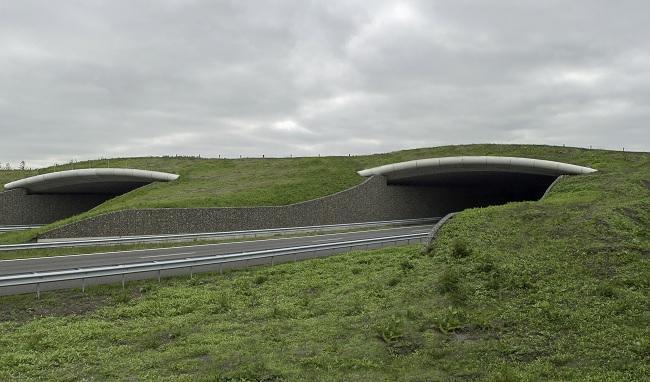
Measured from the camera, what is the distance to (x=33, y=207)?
5028 cm

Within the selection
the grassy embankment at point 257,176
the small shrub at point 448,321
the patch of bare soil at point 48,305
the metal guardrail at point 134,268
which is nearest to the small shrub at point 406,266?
the small shrub at point 448,321

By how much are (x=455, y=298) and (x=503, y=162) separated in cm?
3332

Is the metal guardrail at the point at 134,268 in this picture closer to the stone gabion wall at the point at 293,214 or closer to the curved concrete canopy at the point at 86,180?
the stone gabion wall at the point at 293,214

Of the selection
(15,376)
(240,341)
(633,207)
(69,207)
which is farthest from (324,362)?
(69,207)

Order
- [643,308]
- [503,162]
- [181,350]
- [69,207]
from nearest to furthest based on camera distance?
[181,350] < [643,308] < [503,162] < [69,207]

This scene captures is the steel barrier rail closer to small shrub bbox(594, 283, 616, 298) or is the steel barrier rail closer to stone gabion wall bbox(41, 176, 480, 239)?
stone gabion wall bbox(41, 176, 480, 239)

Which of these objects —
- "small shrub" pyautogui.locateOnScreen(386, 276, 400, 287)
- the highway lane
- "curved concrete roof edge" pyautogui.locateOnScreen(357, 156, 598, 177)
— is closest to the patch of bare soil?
the highway lane

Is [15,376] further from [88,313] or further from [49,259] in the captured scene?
[49,259]

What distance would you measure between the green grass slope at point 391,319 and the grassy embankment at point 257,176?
2171 centimetres

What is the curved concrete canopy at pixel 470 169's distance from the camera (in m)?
41.6

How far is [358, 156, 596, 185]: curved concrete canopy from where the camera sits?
41562mm

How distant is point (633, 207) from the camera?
19.3 metres

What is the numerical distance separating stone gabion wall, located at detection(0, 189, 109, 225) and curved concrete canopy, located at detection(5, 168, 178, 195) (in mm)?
745

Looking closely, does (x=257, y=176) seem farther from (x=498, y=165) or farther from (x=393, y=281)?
(x=393, y=281)
